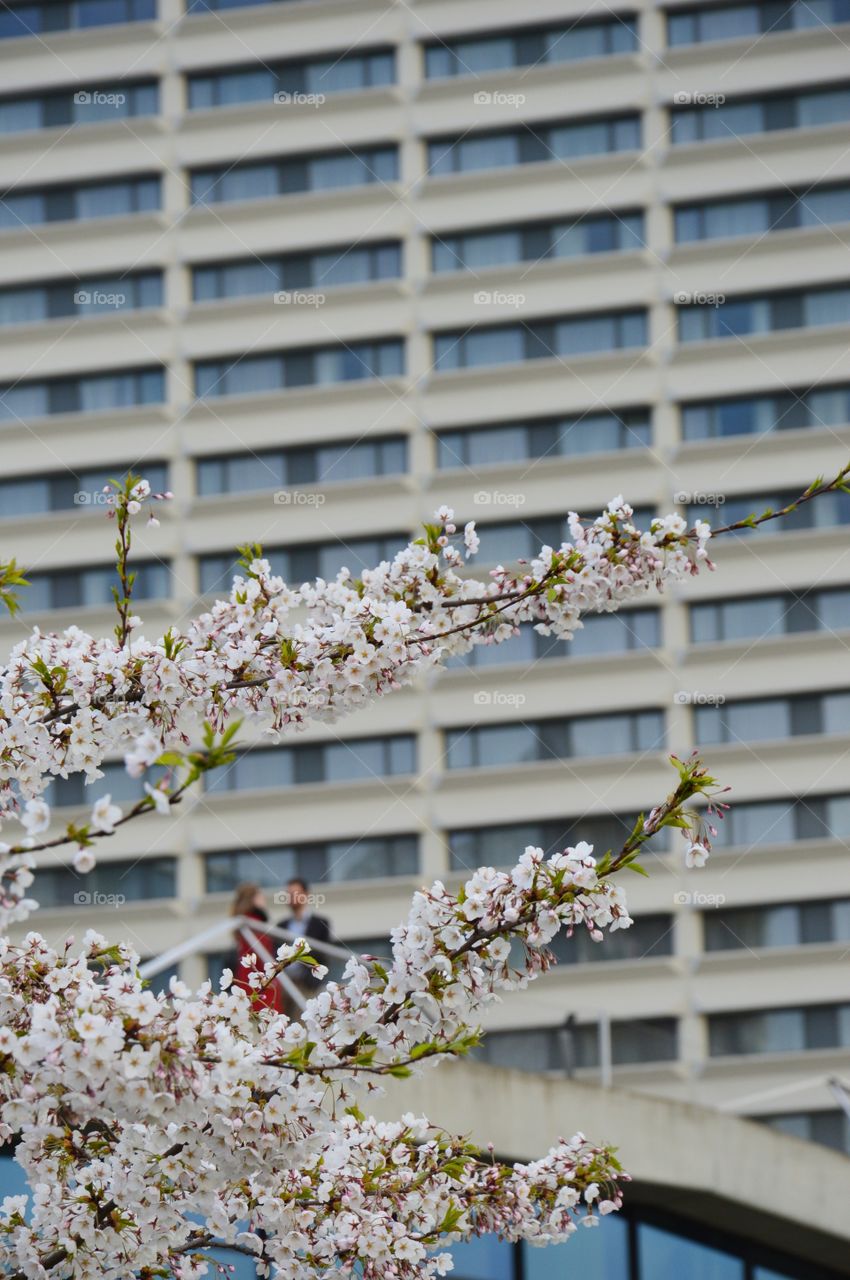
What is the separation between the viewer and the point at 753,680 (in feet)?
104

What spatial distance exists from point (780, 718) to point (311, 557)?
855 centimetres

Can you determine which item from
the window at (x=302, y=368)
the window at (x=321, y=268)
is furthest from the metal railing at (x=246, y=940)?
the window at (x=321, y=268)

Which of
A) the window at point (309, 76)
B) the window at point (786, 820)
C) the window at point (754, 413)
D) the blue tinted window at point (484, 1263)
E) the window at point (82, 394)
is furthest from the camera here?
the window at point (82, 394)

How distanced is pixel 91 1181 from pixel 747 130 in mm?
31120

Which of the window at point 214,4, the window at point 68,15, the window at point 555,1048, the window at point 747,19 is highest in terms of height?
the window at point 68,15

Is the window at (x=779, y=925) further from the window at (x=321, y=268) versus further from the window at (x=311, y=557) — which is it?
the window at (x=321, y=268)

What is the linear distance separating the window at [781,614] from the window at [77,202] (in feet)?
41.2

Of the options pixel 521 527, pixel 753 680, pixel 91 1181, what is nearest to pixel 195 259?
pixel 521 527

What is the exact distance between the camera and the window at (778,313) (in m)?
32.8

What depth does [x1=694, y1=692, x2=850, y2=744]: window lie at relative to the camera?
1252 inches

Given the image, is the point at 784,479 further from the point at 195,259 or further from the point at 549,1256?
the point at 549,1256

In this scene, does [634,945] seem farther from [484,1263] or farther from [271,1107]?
[271,1107]

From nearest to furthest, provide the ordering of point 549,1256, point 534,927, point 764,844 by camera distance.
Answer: point 534,927
point 549,1256
point 764,844

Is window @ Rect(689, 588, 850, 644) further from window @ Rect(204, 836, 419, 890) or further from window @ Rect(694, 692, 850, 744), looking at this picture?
window @ Rect(204, 836, 419, 890)
